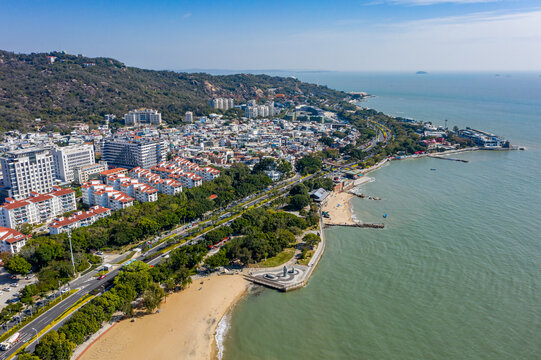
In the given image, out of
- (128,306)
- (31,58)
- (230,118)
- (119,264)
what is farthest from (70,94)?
(128,306)

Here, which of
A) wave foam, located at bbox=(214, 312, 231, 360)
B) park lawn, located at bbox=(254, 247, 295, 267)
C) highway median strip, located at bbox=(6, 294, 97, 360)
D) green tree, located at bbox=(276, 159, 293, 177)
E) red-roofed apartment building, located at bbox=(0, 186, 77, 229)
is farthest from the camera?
green tree, located at bbox=(276, 159, 293, 177)

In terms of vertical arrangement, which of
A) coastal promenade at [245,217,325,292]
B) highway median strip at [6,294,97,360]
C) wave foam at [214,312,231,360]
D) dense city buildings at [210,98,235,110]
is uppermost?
dense city buildings at [210,98,235,110]

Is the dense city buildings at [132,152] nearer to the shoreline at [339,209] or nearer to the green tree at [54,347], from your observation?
the shoreline at [339,209]

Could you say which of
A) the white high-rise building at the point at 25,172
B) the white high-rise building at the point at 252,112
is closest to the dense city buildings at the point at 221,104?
Result: the white high-rise building at the point at 252,112

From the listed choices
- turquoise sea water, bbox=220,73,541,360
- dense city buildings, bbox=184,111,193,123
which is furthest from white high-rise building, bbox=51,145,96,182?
dense city buildings, bbox=184,111,193,123

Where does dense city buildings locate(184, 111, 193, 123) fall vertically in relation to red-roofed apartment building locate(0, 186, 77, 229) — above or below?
above

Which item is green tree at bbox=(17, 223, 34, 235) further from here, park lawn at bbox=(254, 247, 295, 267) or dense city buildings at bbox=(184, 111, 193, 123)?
dense city buildings at bbox=(184, 111, 193, 123)

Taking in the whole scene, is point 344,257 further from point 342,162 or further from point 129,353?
point 342,162

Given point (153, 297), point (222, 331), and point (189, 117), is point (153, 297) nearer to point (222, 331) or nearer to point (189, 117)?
point (222, 331)
